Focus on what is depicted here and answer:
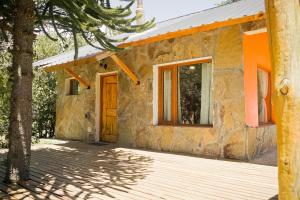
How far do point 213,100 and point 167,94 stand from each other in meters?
1.71

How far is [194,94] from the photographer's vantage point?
7.84m

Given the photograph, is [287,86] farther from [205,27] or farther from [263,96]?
[263,96]

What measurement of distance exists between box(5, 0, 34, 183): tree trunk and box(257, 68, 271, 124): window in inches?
269

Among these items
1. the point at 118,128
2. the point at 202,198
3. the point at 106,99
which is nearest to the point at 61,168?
the point at 202,198

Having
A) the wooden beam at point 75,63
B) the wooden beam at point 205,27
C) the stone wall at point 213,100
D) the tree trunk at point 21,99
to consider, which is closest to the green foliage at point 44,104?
the wooden beam at point 75,63

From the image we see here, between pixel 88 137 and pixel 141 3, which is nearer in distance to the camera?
pixel 88 137

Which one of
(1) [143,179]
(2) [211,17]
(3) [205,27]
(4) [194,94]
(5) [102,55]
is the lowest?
(1) [143,179]

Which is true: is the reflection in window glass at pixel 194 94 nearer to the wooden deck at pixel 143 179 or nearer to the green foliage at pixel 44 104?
the wooden deck at pixel 143 179

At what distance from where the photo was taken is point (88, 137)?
35.0ft

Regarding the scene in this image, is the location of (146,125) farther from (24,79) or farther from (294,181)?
(294,181)

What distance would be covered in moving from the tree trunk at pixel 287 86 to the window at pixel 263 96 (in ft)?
24.5

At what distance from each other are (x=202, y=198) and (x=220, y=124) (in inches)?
137

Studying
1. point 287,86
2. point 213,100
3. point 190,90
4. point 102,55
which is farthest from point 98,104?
point 287,86

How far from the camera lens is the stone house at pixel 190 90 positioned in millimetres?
6680
